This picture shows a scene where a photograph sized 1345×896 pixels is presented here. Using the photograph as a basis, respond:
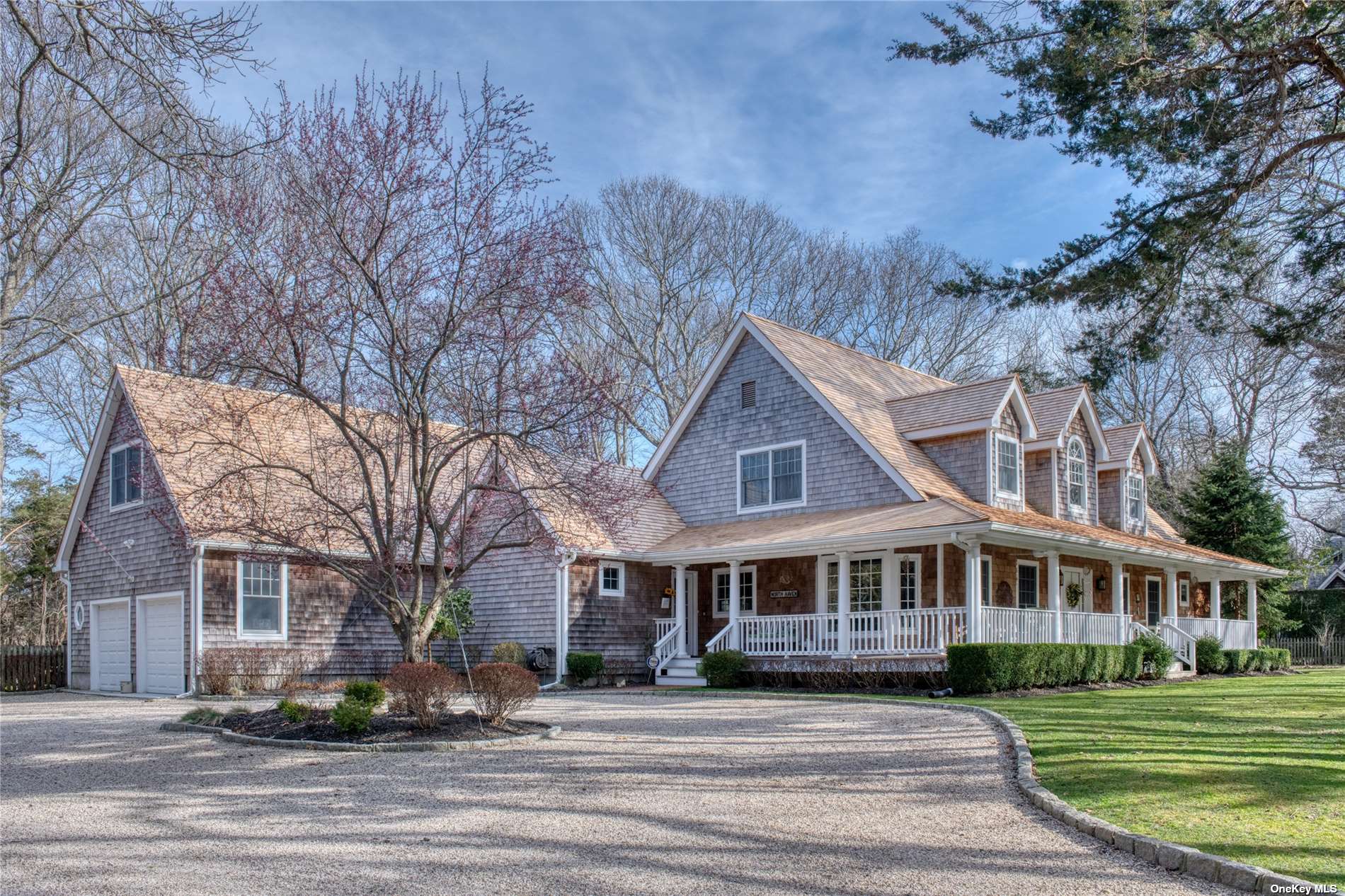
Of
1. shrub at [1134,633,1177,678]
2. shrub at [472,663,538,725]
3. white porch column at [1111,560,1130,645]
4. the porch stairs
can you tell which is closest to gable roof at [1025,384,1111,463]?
white porch column at [1111,560,1130,645]

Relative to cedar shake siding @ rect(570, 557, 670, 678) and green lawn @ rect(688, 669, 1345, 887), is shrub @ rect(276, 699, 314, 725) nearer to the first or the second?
green lawn @ rect(688, 669, 1345, 887)

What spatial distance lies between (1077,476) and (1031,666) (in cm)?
787

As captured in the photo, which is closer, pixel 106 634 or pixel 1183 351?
pixel 106 634

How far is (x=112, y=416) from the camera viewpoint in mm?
22828

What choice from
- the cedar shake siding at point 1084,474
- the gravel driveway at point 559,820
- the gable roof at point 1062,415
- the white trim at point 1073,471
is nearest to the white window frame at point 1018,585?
the cedar shake siding at point 1084,474

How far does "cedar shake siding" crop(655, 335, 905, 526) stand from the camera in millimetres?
22234

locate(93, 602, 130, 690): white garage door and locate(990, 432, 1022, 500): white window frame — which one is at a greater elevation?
locate(990, 432, 1022, 500): white window frame

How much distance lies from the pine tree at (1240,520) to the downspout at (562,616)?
20620mm

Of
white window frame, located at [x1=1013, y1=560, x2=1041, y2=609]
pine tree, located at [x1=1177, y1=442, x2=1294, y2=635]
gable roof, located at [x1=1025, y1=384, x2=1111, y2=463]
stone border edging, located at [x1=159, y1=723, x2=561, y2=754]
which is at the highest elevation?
gable roof, located at [x1=1025, y1=384, x2=1111, y2=463]

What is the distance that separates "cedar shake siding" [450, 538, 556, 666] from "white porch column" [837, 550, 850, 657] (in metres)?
5.72

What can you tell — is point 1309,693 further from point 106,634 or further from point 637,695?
point 106,634

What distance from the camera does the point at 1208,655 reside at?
24969 mm

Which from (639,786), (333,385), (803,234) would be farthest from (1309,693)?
(803,234)

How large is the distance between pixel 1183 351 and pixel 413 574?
3729cm
